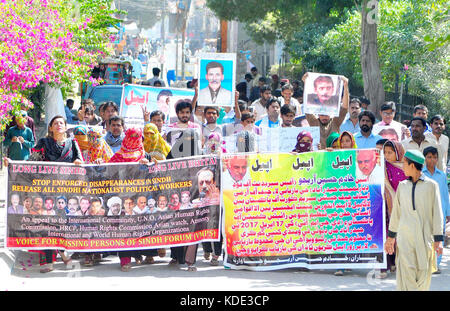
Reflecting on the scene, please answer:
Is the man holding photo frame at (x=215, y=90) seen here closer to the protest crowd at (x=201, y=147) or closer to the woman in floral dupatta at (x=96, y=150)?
the protest crowd at (x=201, y=147)

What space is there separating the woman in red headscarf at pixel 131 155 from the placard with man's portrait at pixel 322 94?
2.90 metres

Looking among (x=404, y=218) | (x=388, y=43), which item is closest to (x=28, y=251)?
(x=404, y=218)

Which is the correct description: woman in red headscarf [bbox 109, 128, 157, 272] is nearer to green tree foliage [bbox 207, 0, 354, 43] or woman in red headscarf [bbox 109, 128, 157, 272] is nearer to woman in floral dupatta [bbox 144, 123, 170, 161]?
woman in floral dupatta [bbox 144, 123, 170, 161]

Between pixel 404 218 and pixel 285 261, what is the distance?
2473mm

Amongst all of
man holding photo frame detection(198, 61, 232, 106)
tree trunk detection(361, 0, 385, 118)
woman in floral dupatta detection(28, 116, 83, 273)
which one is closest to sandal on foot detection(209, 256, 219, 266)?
woman in floral dupatta detection(28, 116, 83, 273)

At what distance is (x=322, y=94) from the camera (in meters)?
12.1

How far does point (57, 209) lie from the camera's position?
9.73 meters

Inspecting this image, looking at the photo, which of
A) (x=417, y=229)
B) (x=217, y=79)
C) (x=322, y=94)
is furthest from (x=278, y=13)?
(x=417, y=229)

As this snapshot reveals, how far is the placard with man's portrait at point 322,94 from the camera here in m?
12.0

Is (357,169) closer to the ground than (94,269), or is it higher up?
higher up

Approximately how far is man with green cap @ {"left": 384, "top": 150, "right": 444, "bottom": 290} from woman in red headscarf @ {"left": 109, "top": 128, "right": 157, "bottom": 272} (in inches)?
132

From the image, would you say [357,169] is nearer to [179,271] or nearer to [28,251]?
[179,271]

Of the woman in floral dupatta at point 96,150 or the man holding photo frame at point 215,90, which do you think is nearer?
the woman in floral dupatta at point 96,150

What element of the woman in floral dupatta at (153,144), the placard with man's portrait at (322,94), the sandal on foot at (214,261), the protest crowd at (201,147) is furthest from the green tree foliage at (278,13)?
the sandal on foot at (214,261)
